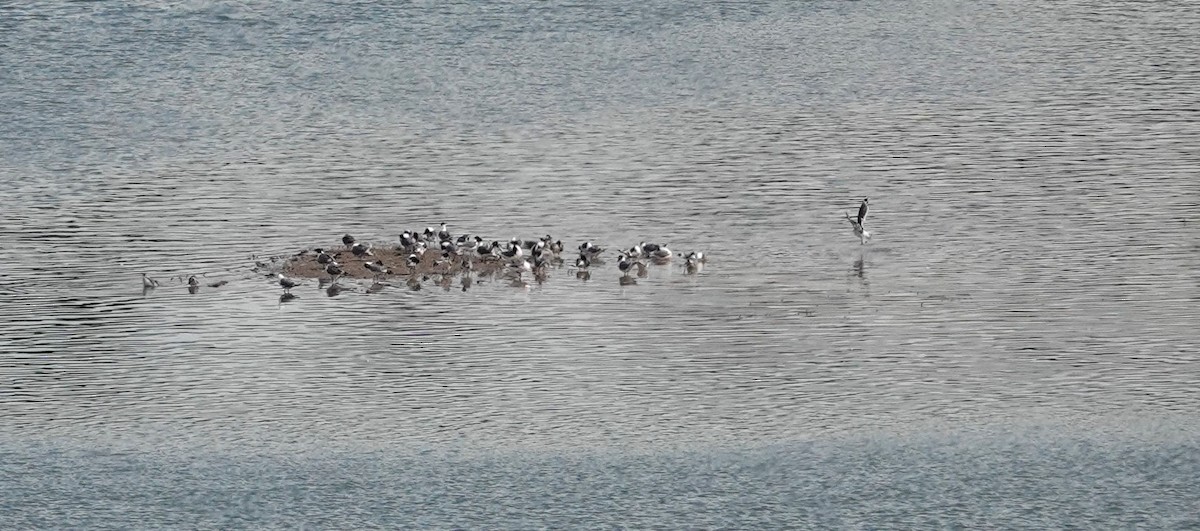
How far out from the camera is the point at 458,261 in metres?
23.7

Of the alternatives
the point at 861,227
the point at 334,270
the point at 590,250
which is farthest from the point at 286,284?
the point at 861,227

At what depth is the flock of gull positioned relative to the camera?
23.0 m

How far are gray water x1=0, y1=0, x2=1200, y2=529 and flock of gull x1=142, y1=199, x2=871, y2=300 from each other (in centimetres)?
27

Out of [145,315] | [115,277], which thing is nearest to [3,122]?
[115,277]

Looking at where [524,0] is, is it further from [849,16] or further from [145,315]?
[145,315]

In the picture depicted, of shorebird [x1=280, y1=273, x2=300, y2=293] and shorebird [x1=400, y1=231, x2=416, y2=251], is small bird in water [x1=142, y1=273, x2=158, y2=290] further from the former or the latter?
shorebird [x1=400, y1=231, x2=416, y2=251]

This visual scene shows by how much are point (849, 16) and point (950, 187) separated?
425 inches

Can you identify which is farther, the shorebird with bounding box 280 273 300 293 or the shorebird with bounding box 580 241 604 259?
the shorebird with bounding box 580 241 604 259

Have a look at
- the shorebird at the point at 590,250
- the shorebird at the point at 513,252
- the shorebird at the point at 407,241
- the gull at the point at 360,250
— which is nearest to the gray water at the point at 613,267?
the shorebird at the point at 590,250

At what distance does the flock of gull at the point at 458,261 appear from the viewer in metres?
23.0

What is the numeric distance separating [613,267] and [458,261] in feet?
6.88

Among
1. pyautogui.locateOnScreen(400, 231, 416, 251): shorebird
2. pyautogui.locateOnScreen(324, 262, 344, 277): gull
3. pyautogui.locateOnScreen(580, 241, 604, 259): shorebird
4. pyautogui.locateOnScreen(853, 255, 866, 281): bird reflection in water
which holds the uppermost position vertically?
pyautogui.locateOnScreen(400, 231, 416, 251): shorebird

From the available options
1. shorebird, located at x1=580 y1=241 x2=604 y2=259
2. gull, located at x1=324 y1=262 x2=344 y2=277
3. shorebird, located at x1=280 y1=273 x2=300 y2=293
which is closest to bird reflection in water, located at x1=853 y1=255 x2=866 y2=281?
shorebird, located at x1=580 y1=241 x2=604 y2=259

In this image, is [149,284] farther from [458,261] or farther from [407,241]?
[458,261]
